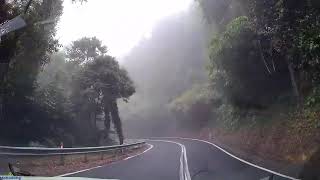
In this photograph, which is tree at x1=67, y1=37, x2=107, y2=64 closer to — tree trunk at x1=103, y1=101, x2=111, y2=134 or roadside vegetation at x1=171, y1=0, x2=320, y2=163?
tree trunk at x1=103, y1=101, x2=111, y2=134

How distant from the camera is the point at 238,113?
136ft

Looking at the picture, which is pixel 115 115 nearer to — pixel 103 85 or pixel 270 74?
pixel 103 85

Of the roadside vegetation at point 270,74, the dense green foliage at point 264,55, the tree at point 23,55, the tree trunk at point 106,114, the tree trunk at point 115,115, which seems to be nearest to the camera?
the tree at point 23,55

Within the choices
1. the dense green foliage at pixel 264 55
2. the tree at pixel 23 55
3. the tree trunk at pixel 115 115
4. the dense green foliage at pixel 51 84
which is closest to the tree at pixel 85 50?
the dense green foliage at pixel 51 84

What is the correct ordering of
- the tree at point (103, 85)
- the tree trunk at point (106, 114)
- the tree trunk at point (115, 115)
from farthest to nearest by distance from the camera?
the tree trunk at point (115, 115)
the tree trunk at point (106, 114)
the tree at point (103, 85)

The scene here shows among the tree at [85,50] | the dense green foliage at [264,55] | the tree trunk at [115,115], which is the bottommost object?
the tree trunk at [115,115]

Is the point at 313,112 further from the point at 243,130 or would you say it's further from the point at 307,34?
the point at 243,130

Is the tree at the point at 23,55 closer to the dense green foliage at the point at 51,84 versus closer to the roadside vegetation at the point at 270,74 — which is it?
the dense green foliage at the point at 51,84

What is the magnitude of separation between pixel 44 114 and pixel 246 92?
45.0ft

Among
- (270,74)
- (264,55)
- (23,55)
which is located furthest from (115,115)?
(23,55)

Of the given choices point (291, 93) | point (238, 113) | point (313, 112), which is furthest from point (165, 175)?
point (238, 113)

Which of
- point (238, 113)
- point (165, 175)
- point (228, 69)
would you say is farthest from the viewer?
point (238, 113)

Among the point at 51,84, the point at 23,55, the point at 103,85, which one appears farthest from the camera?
the point at 103,85

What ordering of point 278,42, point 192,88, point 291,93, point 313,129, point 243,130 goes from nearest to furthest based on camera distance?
point 313,129
point 278,42
point 291,93
point 243,130
point 192,88
